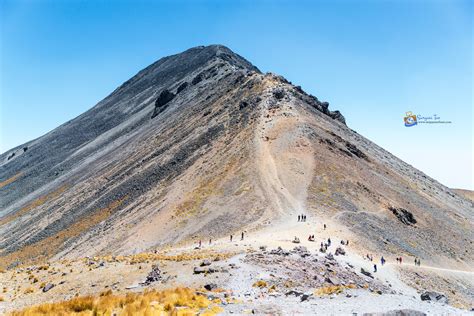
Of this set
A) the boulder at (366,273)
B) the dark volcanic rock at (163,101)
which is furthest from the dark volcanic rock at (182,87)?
the boulder at (366,273)

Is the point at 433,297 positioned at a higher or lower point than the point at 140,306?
lower

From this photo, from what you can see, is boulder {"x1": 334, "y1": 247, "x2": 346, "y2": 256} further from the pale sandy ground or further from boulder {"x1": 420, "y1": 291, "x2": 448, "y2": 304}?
boulder {"x1": 420, "y1": 291, "x2": 448, "y2": 304}

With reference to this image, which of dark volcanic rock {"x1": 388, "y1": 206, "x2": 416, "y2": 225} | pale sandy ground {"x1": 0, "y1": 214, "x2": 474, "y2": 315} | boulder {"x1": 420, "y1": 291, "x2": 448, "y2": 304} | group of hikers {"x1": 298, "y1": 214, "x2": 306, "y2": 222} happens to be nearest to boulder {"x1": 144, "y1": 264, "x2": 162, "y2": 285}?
pale sandy ground {"x1": 0, "y1": 214, "x2": 474, "y2": 315}

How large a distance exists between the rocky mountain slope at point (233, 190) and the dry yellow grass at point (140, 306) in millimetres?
28249

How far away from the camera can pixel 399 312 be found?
50.3 ft

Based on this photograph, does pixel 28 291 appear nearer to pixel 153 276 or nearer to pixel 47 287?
pixel 47 287

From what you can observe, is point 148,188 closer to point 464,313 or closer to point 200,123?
point 200,123

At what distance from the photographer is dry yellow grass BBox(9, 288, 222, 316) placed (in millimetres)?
16172

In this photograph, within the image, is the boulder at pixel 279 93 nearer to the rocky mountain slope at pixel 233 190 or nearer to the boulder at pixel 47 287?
the rocky mountain slope at pixel 233 190

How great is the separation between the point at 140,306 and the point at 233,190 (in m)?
40.6

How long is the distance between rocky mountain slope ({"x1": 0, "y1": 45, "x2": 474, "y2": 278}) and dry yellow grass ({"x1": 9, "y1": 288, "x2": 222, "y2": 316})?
28.2m

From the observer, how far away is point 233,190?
5697 cm

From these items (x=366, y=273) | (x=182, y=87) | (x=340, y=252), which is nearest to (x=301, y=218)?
(x=340, y=252)

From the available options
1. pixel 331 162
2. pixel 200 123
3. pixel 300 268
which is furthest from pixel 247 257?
pixel 200 123
